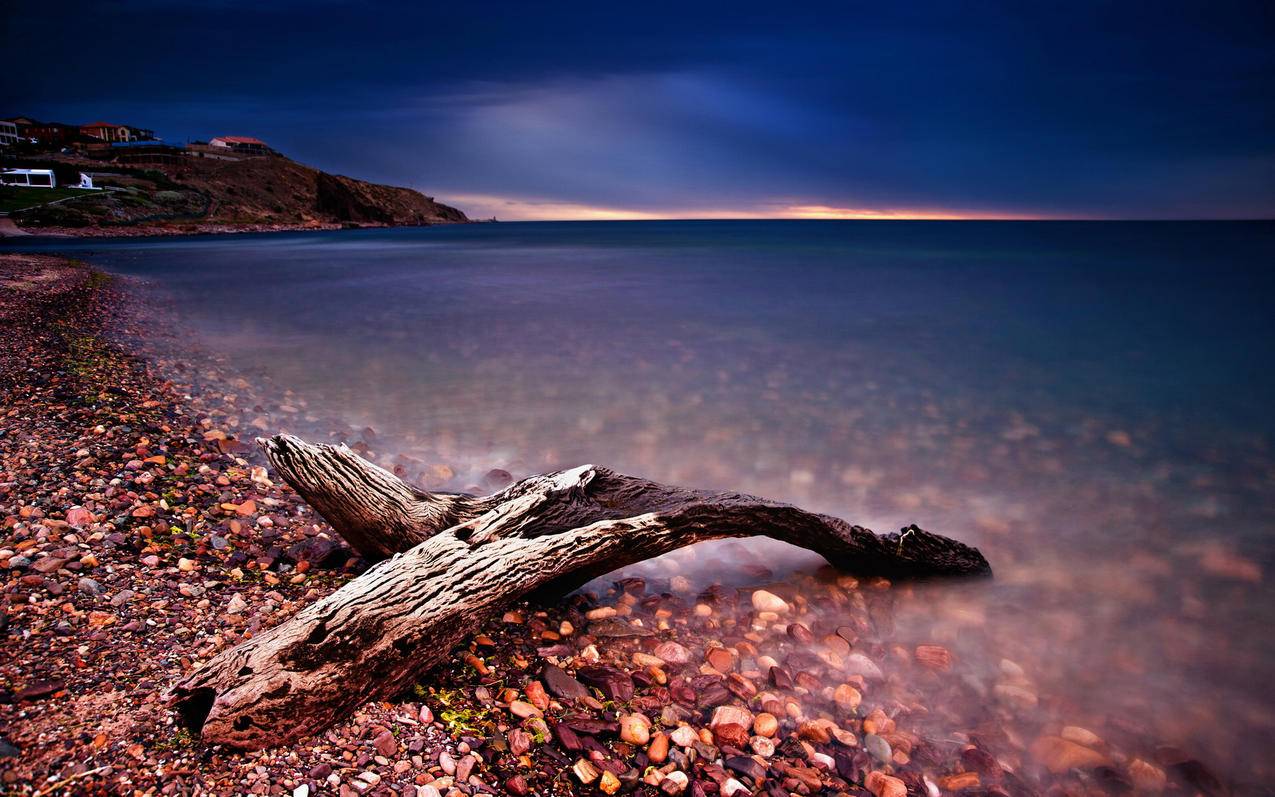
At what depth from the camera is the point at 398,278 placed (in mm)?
27953

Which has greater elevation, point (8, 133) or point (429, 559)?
point (8, 133)

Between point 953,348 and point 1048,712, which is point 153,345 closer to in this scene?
point 1048,712

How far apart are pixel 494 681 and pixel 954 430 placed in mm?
6885

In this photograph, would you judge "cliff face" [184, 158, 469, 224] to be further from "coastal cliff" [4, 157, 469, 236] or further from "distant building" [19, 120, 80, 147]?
"distant building" [19, 120, 80, 147]

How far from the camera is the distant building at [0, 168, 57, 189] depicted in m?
65.4

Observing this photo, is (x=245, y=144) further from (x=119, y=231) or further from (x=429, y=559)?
(x=429, y=559)

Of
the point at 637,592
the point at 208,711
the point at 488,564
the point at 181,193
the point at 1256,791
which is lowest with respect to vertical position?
the point at 1256,791

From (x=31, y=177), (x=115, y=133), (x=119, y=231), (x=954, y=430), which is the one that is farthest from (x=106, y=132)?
(x=954, y=430)

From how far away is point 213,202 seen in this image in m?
82.2

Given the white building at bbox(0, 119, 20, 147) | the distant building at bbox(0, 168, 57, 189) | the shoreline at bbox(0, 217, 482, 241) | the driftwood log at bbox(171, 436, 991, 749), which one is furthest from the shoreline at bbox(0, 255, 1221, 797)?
the white building at bbox(0, 119, 20, 147)

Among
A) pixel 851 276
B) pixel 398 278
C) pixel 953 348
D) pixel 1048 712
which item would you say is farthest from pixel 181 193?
pixel 1048 712

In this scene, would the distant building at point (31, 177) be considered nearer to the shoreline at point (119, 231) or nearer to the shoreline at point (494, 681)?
the shoreline at point (119, 231)

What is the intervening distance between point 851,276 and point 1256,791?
28610mm

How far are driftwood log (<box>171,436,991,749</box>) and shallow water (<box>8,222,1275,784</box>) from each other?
63 cm
